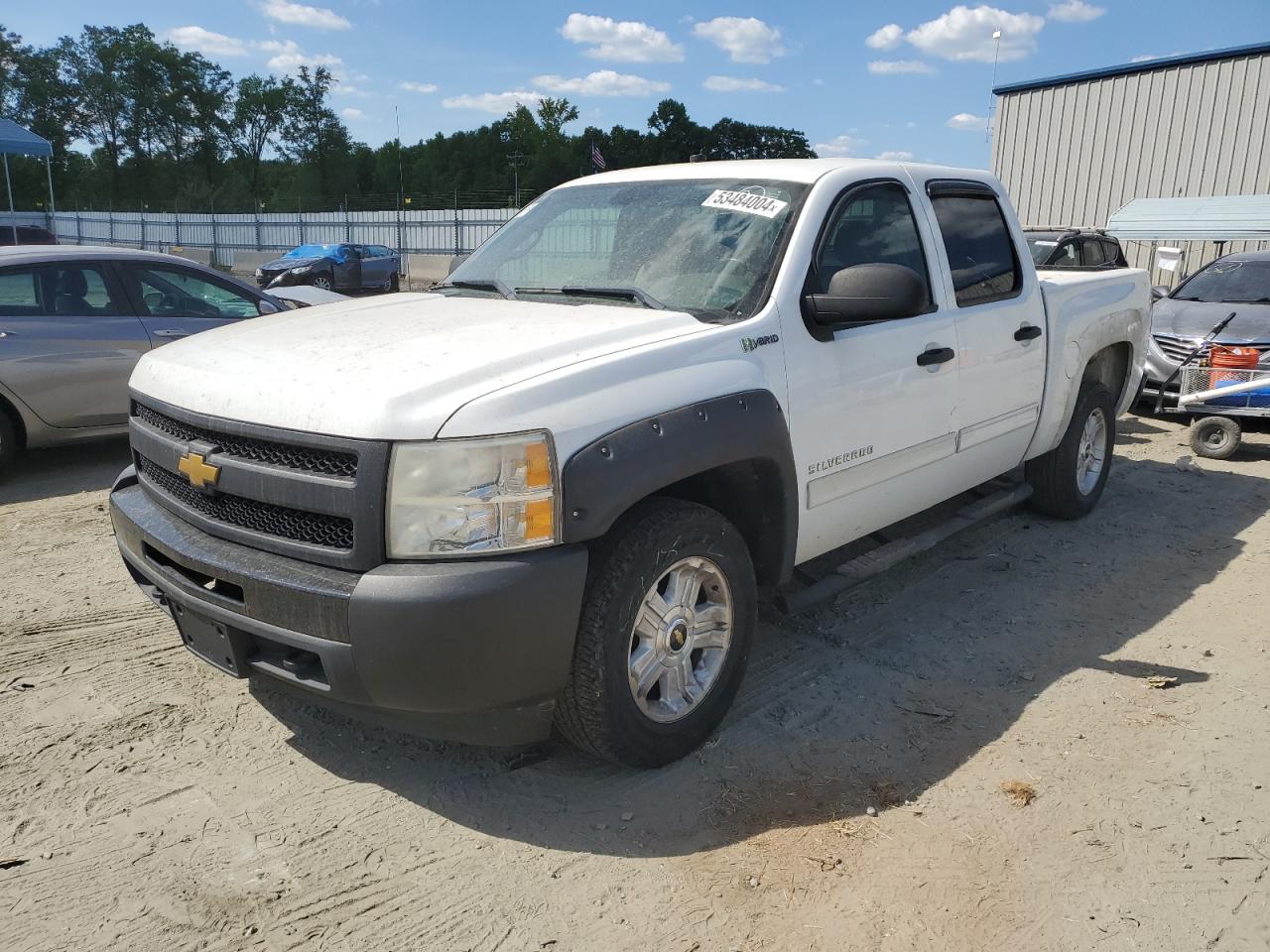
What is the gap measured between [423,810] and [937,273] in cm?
302

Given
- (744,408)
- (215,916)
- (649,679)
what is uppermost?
(744,408)

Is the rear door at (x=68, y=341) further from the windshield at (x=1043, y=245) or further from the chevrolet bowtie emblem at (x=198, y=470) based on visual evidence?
the windshield at (x=1043, y=245)

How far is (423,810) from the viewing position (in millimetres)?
2979

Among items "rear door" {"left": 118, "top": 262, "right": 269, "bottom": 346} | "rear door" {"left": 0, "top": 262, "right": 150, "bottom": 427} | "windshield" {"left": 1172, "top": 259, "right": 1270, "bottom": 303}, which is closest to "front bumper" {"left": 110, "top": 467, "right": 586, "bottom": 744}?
"rear door" {"left": 0, "top": 262, "right": 150, "bottom": 427}

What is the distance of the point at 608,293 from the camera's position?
3596 millimetres

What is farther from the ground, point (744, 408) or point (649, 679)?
point (744, 408)

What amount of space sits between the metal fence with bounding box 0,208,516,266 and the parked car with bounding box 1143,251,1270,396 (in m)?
20.5

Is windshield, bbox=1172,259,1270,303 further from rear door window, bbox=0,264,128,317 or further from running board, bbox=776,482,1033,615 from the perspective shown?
rear door window, bbox=0,264,128,317

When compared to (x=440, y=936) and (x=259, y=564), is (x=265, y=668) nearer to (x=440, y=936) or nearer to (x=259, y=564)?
(x=259, y=564)

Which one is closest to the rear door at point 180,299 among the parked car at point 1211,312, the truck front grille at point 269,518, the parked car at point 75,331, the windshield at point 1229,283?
the parked car at point 75,331

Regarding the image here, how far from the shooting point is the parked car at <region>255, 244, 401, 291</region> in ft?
80.5

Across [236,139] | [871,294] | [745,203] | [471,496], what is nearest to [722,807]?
[471,496]

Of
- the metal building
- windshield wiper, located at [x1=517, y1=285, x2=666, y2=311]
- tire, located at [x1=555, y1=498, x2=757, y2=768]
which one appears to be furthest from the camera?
the metal building

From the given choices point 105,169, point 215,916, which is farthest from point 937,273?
point 105,169
